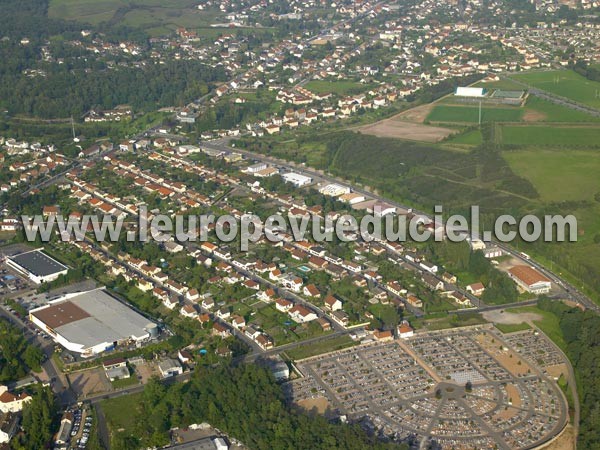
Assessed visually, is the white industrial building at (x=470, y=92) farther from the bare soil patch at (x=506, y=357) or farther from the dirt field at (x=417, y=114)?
the bare soil patch at (x=506, y=357)

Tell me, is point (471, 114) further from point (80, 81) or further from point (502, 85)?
point (80, 81)

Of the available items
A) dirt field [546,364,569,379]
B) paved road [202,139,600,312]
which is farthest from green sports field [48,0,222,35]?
dirt field [546,364,569,379]

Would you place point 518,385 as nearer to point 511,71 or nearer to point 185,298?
point 185,298

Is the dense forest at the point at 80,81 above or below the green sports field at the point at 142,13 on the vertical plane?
below

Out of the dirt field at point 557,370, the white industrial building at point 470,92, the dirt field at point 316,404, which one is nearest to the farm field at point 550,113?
the white industrial building at point 470,92

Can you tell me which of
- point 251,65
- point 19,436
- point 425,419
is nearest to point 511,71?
point 251,65

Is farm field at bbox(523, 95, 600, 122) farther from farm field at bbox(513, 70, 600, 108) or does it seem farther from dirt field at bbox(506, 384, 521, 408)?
dirt field at bbox(506, 384, 521, 408)
